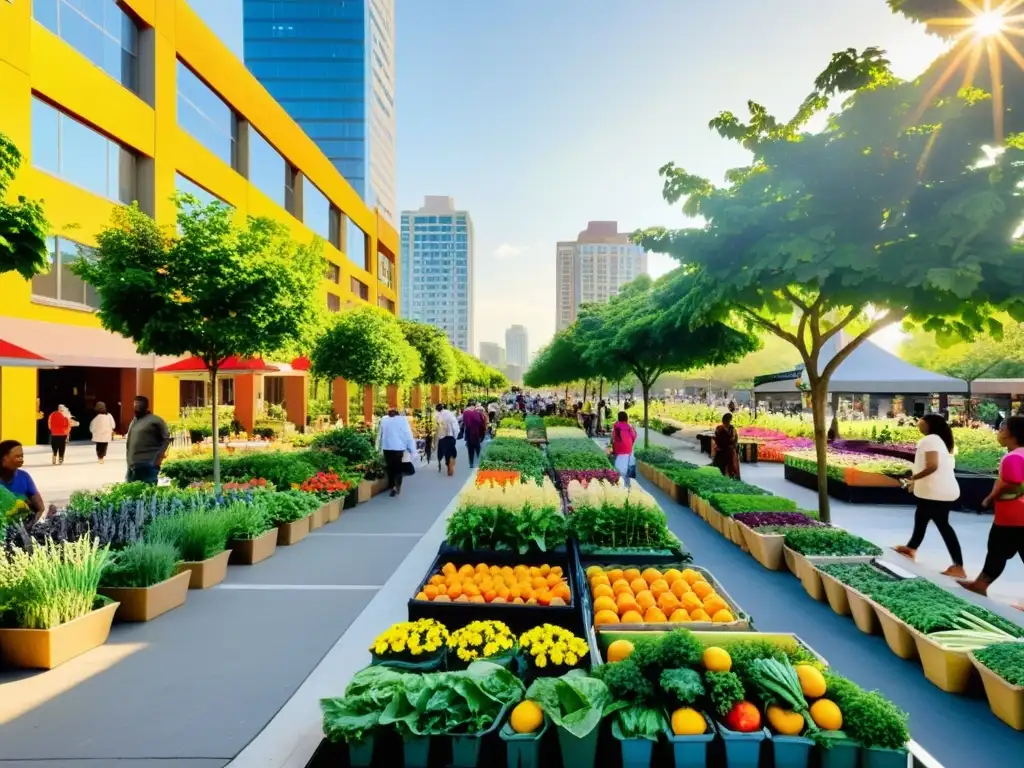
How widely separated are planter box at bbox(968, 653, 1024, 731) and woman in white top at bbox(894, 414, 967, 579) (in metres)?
3.39

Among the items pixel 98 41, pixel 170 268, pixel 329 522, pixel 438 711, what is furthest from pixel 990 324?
pixel 98 41

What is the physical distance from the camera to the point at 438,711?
10.2 feet

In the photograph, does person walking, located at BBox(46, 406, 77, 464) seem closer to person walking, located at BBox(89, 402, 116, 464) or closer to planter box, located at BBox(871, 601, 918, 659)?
person walking, located at BBox(89, 402, 116, 464)

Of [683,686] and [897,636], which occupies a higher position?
[683,686]

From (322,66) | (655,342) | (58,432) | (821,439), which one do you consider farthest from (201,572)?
(322,66)

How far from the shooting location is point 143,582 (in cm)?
564

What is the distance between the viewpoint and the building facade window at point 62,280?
18.8 m

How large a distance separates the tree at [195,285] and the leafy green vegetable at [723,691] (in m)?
7.90

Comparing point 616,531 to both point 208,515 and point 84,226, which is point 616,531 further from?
point 84,226

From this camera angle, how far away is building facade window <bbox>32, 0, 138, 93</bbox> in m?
19.0

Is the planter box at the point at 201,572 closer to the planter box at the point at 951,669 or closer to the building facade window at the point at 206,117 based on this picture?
the planter box at the point at 951,669

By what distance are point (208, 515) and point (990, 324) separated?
9.47 meters

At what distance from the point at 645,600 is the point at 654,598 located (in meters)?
0.24

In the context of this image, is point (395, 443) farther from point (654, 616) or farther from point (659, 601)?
point (654, 616)
